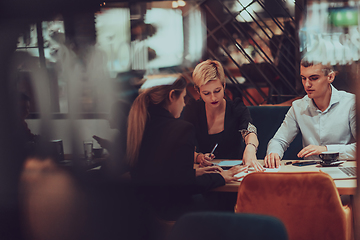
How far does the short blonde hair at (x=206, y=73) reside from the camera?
220 centimetres

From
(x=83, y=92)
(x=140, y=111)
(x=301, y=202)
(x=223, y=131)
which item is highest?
(x=83, y=92)

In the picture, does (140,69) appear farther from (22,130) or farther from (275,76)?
(275,76)

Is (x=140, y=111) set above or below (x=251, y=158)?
above

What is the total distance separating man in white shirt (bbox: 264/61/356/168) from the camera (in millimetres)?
2203

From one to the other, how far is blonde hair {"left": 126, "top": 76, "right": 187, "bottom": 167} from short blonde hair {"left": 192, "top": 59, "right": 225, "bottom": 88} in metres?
0.34

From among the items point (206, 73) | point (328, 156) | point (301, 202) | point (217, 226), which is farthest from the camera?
point (206, 73)

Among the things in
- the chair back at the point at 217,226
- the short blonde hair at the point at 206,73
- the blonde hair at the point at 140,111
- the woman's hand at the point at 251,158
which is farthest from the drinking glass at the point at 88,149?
the chair back at the point at 217,226

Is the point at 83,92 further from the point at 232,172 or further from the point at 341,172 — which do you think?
the point at 341,172

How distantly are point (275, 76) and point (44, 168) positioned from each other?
2.70m

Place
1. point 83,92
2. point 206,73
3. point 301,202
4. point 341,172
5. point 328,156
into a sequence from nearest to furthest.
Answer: point 301,202, point 341,172, point 328,156, point 83,92, point 206,73

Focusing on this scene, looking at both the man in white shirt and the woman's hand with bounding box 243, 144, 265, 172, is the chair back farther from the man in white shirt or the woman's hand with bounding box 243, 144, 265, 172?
the man in white shirt

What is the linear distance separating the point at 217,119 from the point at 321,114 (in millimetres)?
749

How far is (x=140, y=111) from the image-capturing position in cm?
182

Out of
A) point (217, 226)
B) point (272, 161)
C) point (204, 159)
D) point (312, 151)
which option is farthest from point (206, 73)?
point (217, 226)
